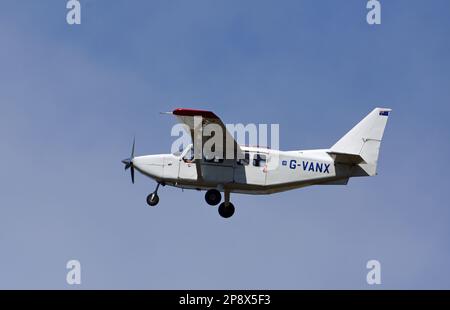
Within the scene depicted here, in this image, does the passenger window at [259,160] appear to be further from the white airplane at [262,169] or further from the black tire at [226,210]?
the black tire at [226,210]

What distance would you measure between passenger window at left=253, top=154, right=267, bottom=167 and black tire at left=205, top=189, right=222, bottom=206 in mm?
1765

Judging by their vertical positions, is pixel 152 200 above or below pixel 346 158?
below

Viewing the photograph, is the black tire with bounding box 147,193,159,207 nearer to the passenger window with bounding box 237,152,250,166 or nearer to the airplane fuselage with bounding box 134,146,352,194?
the airplane fuselage with bounding box 134,146,352,194

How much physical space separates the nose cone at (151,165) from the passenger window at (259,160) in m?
3.42

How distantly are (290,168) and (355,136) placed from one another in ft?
9.17

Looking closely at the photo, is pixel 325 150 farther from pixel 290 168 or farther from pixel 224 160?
pixel 224 160

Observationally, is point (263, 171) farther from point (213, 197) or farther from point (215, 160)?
point (213, 197)

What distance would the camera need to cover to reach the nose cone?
36.7 metres

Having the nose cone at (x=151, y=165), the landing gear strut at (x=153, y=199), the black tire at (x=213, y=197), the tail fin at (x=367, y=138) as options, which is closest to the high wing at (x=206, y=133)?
the black tire at (x=213, y=197)

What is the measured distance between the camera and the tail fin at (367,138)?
3659cm

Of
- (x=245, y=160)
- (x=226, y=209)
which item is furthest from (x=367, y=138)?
(x=226, y=209)

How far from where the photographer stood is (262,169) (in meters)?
36.3

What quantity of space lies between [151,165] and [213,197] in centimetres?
258
